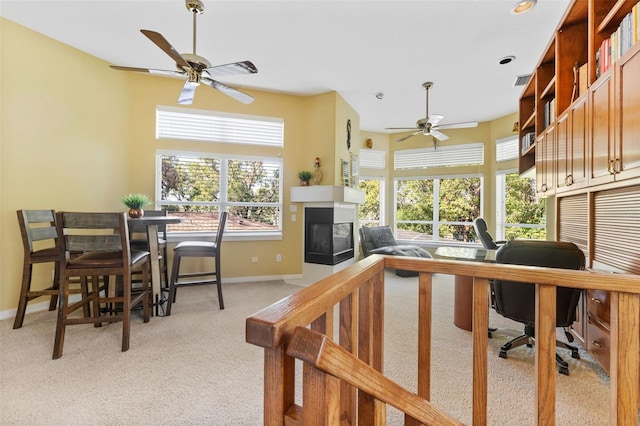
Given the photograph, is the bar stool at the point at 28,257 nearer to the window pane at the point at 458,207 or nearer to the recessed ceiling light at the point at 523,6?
the recessed ceiling light at the point at 523,6

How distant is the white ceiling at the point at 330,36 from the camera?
8.02 feet

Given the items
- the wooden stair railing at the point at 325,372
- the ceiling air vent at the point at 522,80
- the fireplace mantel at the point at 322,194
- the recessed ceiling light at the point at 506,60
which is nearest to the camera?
the wooden stair railing at the point at 325,372

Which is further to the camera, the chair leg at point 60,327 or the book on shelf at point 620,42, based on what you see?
the chair leg at point 60,327

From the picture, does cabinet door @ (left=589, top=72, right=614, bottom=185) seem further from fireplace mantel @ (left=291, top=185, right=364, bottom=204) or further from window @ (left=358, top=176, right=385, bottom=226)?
window @ (left=358, top=176, right=385, bottom=226)

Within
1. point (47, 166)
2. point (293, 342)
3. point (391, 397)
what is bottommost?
point (391, 397)

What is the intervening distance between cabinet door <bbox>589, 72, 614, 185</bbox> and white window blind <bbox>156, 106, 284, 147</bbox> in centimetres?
347

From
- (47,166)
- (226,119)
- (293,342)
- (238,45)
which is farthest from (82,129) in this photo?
(293,342)

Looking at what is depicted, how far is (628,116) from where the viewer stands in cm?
141

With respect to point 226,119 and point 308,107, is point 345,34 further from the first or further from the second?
point 226,119

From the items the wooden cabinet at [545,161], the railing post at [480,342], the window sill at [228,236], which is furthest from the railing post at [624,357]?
the window sill at [228,236]

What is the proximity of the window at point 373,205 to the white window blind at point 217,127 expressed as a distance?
8.52ft

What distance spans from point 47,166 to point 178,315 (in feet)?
6.91

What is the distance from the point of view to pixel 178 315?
9.04 feet

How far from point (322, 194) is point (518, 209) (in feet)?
12.0
